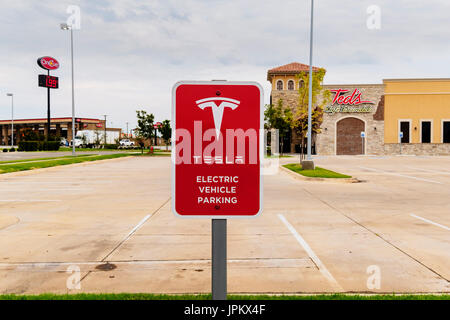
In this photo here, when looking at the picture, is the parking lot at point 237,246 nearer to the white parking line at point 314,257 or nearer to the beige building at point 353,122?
the white parking line at point 314,257

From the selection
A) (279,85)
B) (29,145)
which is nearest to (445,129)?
(279,85)

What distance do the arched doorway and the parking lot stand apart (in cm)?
4072

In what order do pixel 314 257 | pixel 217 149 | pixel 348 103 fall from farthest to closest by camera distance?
1. pixel 348 103
2. pixel 314 257
3. pixel 217 149

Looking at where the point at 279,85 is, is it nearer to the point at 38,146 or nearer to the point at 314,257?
the point at 38,146

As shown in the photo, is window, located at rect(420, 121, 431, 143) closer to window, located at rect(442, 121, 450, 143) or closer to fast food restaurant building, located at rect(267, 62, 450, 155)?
fast food restaurant building, located at rect(267, 62, 450, 155)

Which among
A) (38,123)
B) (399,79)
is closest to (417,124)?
(399,79)

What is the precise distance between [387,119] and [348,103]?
5.80 meters

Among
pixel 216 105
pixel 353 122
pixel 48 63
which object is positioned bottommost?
pixel 216 105

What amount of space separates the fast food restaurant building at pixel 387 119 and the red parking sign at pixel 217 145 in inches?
1984

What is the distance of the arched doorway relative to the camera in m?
51.2

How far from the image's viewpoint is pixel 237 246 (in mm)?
6348

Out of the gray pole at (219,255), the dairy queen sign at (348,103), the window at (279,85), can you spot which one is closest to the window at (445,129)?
the dairy queen sign at (348,103)

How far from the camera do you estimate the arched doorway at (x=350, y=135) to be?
51156mm
